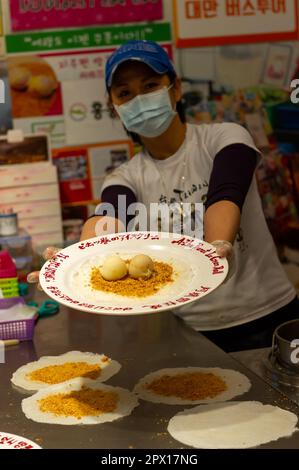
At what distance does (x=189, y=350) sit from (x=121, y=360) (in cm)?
20

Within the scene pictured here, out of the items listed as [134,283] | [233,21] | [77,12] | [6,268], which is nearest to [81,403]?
[134,283]

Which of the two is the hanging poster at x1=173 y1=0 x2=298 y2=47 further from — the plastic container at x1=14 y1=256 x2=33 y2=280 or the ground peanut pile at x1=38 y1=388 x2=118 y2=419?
the ground peanut pile at x1=38 y1=388 x2=118 y2=419

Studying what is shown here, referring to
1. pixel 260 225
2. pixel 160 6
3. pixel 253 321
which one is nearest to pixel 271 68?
pixel 160 6

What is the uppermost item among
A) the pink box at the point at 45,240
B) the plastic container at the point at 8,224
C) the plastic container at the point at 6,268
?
the plastic container at the point at 8,224

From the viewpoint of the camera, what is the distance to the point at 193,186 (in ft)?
6.93

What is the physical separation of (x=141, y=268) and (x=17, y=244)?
4.12 feet

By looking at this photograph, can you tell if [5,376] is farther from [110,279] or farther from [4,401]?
[110,279]

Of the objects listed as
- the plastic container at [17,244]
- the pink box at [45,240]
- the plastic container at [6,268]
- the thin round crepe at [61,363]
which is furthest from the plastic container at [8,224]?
the thin round crepe at [61,363]

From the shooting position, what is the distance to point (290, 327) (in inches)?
69.3

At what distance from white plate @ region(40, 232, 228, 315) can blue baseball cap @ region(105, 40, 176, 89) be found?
1.72 feet

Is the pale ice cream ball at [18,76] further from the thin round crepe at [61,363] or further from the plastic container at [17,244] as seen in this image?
the thin round crepe at [61,363]

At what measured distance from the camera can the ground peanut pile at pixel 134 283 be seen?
5.15 feet

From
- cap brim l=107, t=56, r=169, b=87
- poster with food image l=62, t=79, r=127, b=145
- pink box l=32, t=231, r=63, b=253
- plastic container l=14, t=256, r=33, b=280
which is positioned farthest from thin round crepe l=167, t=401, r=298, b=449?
poster with food image l=62, t=79, r=127, b=145

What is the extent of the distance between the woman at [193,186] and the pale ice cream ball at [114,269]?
1.08 feet
